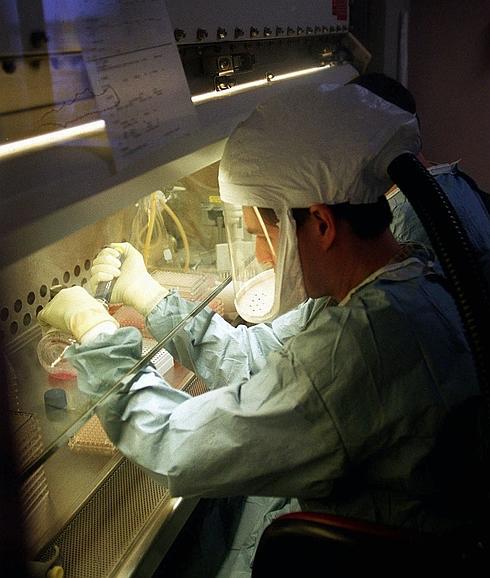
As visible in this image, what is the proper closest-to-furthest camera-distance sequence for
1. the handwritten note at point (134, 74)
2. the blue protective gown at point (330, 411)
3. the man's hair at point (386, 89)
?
1. the handwritten note at point (134, 74)
2. the blue protective gown at point (330, 411)
3. the man's hair at point (386, 89)

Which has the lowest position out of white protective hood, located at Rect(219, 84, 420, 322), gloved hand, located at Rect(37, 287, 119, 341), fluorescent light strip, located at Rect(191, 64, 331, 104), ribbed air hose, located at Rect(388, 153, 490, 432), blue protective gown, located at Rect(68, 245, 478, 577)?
blue protective gown, located at Rect(68, 245, 478, 577)

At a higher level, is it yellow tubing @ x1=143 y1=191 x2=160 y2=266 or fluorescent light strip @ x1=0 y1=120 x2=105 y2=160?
fluorescent light strip @ x1=0 y1=120 x2=105 y2=160

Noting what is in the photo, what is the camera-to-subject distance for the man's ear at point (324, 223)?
124 cm

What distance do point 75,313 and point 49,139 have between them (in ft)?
1.72

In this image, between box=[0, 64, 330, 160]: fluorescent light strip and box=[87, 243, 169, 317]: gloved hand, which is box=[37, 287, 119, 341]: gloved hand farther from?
box=[0, 64, 330, 160]: fluorescent light strip

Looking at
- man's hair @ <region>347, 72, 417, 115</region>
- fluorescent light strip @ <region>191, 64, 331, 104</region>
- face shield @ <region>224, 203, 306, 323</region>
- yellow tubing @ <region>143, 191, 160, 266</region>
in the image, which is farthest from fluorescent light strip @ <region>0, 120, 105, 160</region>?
man's hair @ <region>347, 72, 417, 115</region>

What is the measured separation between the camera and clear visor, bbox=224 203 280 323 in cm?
131

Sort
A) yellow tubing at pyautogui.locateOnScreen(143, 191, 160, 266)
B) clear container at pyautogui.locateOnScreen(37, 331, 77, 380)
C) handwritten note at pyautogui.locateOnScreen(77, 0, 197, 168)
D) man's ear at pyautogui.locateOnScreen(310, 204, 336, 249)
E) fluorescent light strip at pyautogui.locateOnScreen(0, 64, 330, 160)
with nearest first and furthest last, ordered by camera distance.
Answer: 1. fluorescent light strip at pyautogui.locateOnScreen(0, 64, 330, 160)
2. handwritten note at pyautogui.locateOnScreen(77, 0, 197, 168)
3. man's ear at pyautogui.locateOnScreen(310, 204, 336, 249)
4. clear container at pyautogui.locateOnScreen(37, 331, 77, 380)
5. yellow tubing at pyautogui.locateOnScreen(143, 191, 160, 266)

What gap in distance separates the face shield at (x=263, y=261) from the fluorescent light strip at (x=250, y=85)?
0.81 feet

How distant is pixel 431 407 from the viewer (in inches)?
42.9

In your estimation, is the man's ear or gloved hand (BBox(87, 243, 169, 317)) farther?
gloved hand (BBox(87, 243, 169, 317))

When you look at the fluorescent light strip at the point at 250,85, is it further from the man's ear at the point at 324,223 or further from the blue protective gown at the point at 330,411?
the blue protective gown at the point at 330,411

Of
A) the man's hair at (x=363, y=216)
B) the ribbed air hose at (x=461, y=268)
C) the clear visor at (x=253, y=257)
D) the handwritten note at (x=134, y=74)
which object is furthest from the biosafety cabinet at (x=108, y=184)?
the ribbed air hose at (x=461, y=268)

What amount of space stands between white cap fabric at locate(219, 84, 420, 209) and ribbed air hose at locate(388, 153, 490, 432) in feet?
0.51
